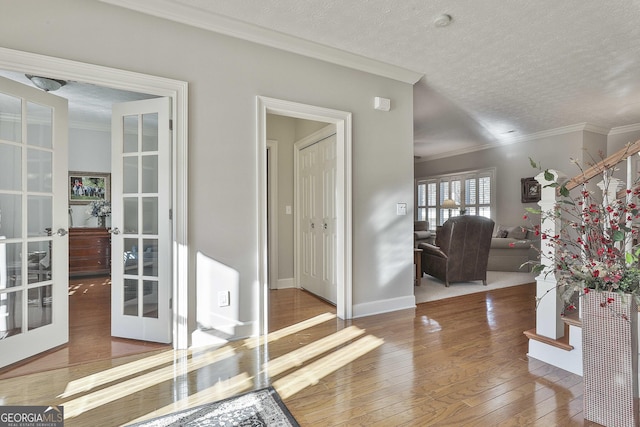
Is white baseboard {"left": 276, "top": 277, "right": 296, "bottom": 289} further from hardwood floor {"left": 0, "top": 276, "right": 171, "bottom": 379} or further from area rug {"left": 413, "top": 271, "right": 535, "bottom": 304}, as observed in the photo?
hardwood floor {"left": 0, "top": 276, "right": 171, "bottom": 379}

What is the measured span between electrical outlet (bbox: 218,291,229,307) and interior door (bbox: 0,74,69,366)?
125cm

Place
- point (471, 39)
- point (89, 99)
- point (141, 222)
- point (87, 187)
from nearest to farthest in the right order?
point (141, 222) → point (471, 39) → point (89, 99) → point (87, 187)

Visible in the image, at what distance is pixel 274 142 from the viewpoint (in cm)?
445

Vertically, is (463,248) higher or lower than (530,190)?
lower

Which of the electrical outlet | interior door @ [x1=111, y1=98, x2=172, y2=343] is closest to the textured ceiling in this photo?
interior door @ [x1=111, y1=98, x2=172, y2=343]

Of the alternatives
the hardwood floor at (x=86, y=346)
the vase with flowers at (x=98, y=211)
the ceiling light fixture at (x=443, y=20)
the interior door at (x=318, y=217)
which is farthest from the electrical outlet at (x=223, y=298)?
the vase with flowers at (x=98, y=211)

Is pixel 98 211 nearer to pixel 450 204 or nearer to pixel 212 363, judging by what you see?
pixel 212 363

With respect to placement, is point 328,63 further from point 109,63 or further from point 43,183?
point 43,183

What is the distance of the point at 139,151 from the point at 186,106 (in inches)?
23.5

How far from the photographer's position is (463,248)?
14.8 feet

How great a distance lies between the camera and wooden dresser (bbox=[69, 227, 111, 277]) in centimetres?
521

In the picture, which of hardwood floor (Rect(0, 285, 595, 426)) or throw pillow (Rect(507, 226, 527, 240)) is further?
throw pillow (Rect(507, 226, 527, 240))

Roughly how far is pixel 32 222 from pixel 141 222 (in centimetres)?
72

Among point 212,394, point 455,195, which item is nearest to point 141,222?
point 212,394
